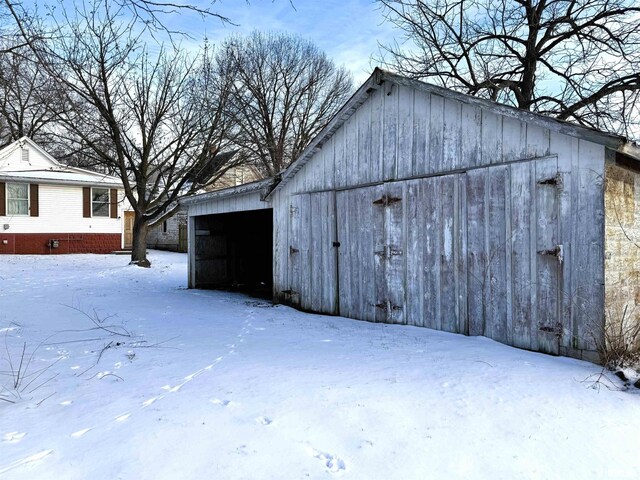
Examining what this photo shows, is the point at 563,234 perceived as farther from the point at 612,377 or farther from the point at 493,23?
the point at 493,23

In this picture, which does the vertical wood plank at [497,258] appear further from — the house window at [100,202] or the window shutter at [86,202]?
the window shutter at [86,202]

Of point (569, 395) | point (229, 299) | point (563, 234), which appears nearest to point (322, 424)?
point (569, 395)

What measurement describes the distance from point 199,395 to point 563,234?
3934mm

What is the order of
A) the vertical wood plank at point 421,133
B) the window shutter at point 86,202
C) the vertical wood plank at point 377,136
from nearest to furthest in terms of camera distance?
the vertical wood plank at point 421,133
the vertical wood plank at point 377,136
the window shutter at point 86,202

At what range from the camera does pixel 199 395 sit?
3.59 m

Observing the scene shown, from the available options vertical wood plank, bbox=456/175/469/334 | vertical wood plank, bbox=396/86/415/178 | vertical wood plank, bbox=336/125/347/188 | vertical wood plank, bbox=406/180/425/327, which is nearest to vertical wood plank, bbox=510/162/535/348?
vertical wood plank, bbox=456/175/469/334

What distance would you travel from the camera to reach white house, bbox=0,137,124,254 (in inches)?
758

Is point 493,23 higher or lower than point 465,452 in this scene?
higher

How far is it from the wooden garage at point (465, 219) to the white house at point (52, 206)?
53.2 ft

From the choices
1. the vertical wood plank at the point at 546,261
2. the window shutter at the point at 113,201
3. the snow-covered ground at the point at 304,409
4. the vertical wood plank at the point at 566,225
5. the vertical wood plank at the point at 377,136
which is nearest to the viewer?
the snow-covered ground at the point at 304,409

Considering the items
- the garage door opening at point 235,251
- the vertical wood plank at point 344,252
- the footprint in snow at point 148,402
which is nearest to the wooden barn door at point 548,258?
the vertical wood plank at point 344,252

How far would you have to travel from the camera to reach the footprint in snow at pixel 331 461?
2518 mm

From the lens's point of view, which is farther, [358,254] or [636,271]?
[358,254]

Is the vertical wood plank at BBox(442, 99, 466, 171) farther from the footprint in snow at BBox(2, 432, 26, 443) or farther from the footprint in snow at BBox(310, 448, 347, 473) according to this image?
the footprint in snow at BBox(2, 432, 26, 443)
